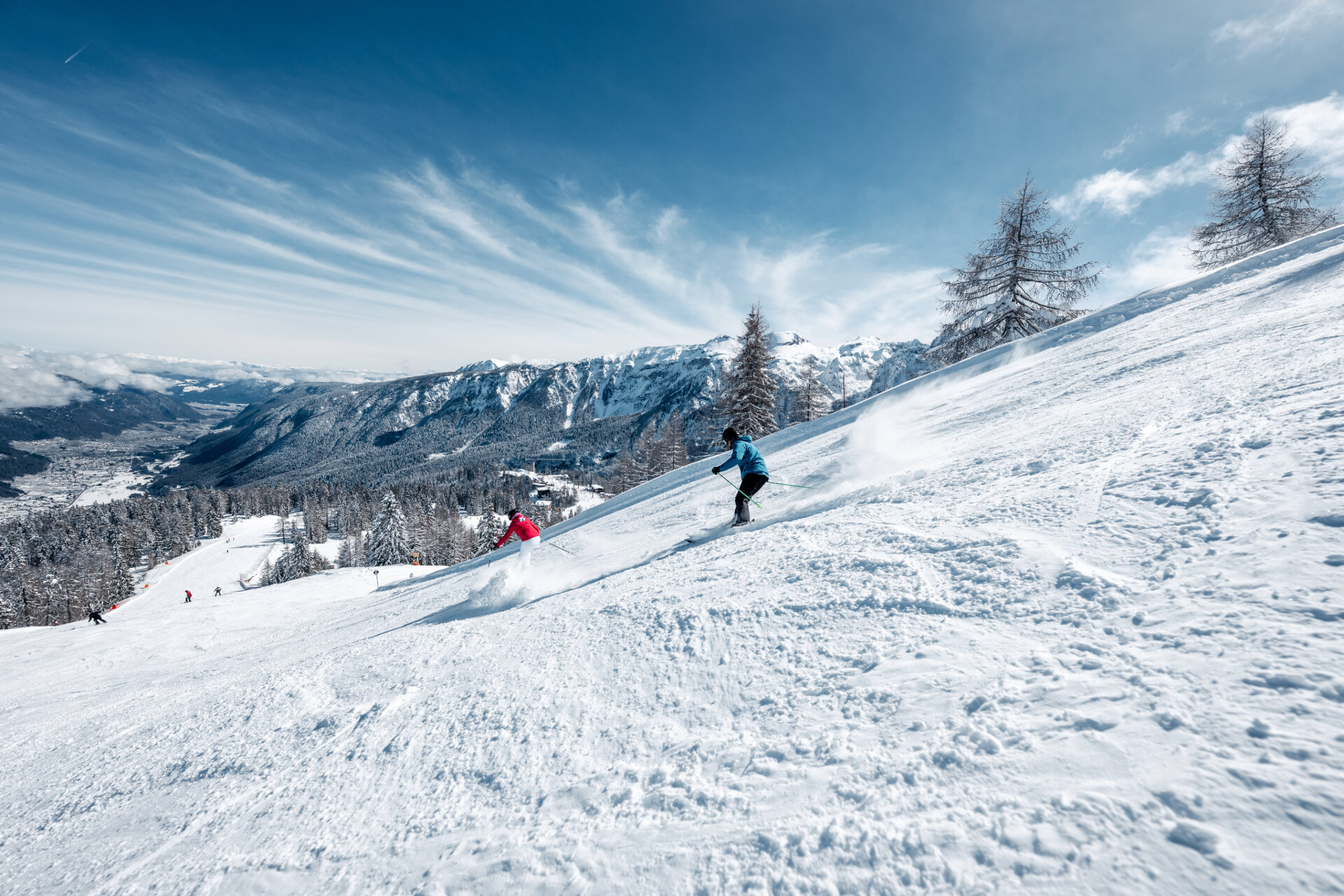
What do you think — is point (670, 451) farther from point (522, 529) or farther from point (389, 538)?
point (389, 538)

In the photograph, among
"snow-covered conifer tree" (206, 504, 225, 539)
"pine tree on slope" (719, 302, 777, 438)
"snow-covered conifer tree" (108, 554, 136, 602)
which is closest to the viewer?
"pine tree on slope" (719, 302, 777, 438)

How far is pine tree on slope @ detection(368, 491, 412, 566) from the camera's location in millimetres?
53156

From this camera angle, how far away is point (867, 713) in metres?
3.17

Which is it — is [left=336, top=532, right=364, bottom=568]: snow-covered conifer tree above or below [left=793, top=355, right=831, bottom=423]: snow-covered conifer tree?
below

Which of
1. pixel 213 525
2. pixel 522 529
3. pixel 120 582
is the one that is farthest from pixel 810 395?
pixel 213 525

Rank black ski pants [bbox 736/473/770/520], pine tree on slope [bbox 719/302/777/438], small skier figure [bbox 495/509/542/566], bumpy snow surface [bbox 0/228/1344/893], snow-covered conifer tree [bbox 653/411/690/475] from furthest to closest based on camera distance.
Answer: snow-covered conifer tree [bbox 653/411/690/475], pine tree on slope [bbox 719/302/777/438], small skier figure [bbox 495/509/542/566], black ski pants [bbox 736/473/770/520], bumpy snow surface [bbox 0/228/1344/893]

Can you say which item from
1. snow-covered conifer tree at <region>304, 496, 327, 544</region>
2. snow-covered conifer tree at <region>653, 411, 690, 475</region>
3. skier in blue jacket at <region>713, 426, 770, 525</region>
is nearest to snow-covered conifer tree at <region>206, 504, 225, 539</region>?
snow-covered conifer tree at <region>304, 496, 327, 544</region>

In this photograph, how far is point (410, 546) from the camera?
55.5 metres

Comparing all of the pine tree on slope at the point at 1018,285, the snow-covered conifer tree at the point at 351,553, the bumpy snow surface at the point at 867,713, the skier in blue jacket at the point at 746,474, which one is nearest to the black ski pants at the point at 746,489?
the skier in blue jacket at the point at 746,474

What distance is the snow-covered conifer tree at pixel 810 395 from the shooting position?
3130cm

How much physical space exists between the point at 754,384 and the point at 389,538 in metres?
46.7

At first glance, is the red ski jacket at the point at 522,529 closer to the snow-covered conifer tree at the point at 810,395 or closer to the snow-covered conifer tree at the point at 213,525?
the snow-covered conifer tree at the point at 810,395

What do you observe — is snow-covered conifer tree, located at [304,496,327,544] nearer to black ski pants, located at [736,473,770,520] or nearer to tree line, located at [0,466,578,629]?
tree line, located at [0,466,578,629]

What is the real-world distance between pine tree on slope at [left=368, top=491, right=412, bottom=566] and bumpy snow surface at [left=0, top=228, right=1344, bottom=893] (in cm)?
5007
